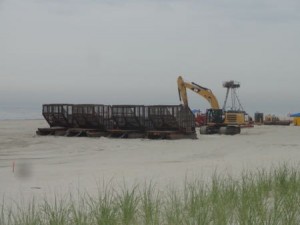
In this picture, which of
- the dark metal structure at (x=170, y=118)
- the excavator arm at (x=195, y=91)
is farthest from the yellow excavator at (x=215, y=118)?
the dark metal structure at (x=170, y=118)

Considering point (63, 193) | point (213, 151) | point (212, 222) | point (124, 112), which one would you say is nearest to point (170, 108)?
point (124, 112)

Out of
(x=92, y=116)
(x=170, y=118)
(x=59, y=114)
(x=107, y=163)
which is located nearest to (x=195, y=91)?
(x=170, y=118)

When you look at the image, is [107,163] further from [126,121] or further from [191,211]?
[126,121]

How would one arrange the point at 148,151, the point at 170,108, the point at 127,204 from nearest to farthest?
the point at 127,204, the point at 148,151, the point at 170,108

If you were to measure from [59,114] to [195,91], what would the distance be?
10342mm

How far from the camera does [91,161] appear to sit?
57.9 feet

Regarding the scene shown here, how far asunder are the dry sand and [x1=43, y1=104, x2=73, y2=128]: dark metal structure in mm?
5496

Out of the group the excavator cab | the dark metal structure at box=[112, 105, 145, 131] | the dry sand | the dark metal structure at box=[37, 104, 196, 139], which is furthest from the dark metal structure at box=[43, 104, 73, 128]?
the excavator cab

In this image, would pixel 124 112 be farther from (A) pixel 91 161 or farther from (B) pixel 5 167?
(B) pixel 5 167

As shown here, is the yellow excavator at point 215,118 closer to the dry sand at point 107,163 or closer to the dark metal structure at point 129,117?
the dark metal structure at point 129,117

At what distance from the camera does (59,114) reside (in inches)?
1297

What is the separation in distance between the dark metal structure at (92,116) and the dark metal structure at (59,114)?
1.82 feet

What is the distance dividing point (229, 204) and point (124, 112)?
79.1ft

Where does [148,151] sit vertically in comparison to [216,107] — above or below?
below
